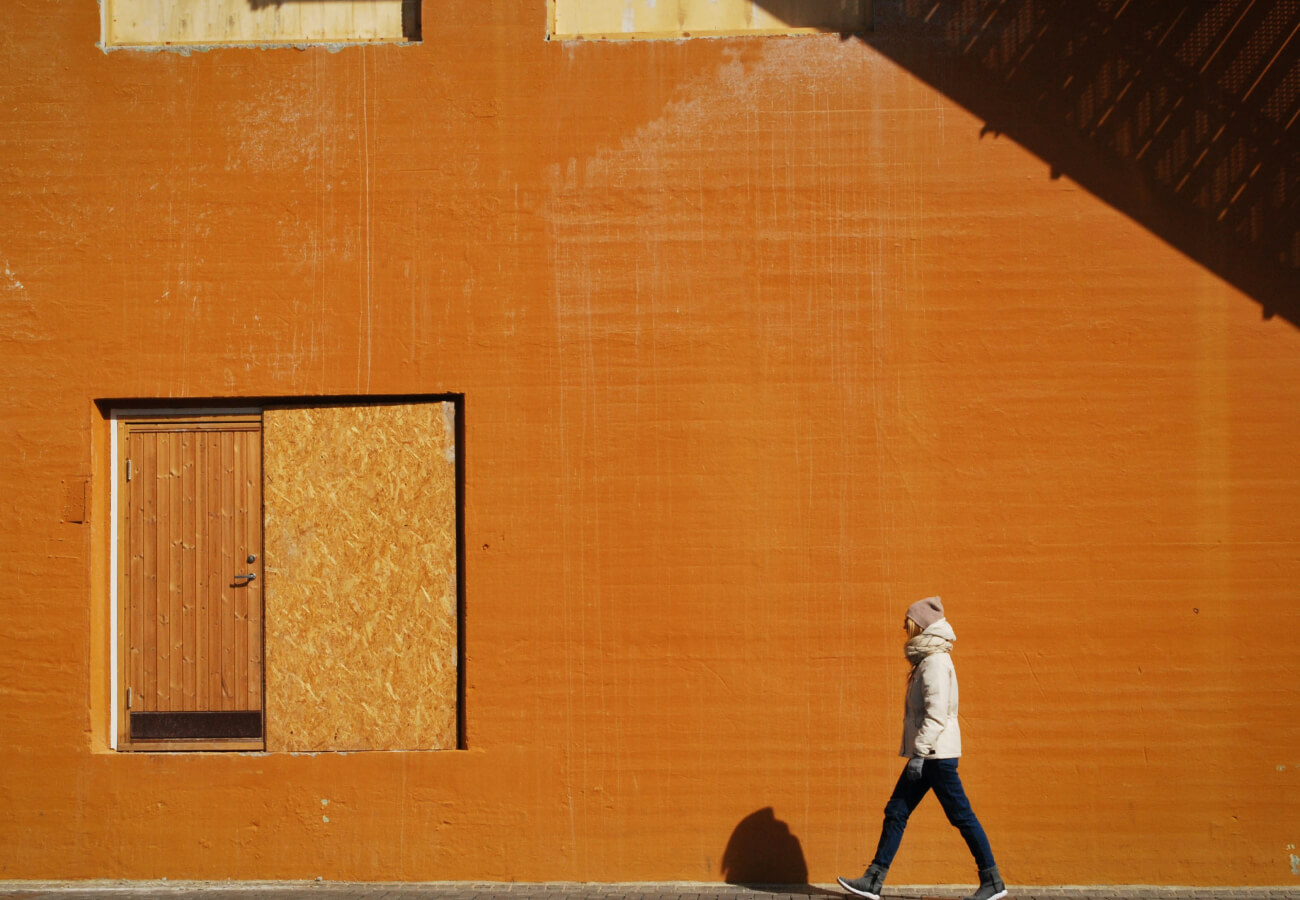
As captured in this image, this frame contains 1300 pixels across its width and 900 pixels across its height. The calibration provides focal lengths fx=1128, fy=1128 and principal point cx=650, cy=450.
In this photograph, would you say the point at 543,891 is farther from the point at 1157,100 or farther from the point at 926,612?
the point at 1157,100

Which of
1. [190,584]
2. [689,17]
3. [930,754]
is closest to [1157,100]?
[689,17]

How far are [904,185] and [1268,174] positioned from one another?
2.27 meters

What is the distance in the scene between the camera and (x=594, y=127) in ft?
24.0

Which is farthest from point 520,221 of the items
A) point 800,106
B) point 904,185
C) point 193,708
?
point 193,708

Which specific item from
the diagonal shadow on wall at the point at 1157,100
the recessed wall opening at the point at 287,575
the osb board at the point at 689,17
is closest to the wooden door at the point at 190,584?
the recessed wall opening at the point at 287,575

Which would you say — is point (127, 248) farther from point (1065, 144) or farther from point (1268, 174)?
point (1268, 174)

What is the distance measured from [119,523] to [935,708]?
209 inches

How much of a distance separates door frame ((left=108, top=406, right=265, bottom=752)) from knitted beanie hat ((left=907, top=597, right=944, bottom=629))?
4342 millimetres

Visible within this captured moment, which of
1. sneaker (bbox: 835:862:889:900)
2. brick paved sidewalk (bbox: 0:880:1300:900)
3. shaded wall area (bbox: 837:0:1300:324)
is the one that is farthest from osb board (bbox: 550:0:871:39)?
brick paved sidewalk (bbox: 0:880:1300:900)

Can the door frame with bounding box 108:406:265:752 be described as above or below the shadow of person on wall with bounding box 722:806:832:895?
above

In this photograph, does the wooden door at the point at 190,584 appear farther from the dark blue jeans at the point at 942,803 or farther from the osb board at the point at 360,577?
the dark blue jeans at the point at 942,803

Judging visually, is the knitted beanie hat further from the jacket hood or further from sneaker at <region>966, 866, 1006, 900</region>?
sneaker at <region>966, 866, 1006, 900</region>

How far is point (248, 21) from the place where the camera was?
758 centimetres

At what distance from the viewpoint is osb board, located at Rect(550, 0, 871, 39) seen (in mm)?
7457
